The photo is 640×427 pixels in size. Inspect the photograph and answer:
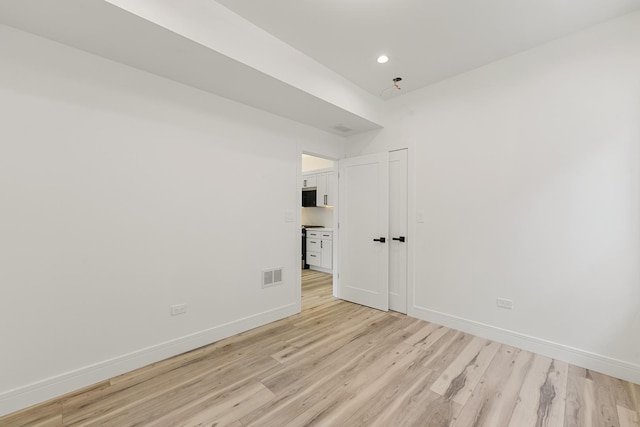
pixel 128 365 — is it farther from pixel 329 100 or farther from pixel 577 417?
pixel 577 417

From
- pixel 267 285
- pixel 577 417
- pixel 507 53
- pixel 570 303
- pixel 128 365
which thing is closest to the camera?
pixel 577 417

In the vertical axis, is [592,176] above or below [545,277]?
above

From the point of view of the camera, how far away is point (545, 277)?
2682mm

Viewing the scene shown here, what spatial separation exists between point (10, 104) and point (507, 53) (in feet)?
14.4

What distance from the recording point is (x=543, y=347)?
2662 millimetres

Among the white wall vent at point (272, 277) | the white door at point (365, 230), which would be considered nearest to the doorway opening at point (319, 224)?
the white door at point (365, 230)

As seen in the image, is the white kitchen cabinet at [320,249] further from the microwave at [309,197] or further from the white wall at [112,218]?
the white wall at [112,218]

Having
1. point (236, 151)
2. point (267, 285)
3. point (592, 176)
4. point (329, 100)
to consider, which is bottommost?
point (267, 285)

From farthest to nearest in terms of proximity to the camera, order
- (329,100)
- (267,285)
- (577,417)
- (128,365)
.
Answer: (267,285) → (329,100) → (128,365) → (577,417)

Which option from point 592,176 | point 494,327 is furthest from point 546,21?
point 494,327

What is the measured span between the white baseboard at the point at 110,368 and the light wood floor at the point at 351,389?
0.07 m

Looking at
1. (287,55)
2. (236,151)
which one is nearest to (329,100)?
(287,55)

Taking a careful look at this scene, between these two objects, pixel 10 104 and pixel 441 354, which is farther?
pixel 441 354

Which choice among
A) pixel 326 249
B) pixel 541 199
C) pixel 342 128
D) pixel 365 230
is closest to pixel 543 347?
pixel 541 199
